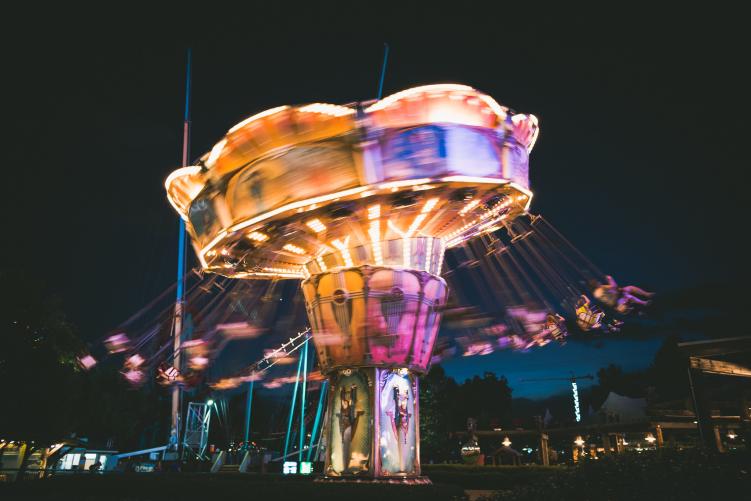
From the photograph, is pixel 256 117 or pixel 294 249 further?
pixel 294 249

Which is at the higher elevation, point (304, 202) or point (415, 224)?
point (415, 224)

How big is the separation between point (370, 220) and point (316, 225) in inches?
51.1

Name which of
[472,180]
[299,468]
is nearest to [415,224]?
[472,180]

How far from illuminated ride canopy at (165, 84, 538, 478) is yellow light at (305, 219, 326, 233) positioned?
0.15 ft

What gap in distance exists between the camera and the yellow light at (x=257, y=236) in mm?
12172

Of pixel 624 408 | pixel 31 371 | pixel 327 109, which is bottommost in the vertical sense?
pixel 624 408

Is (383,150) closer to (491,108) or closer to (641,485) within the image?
(491,108)

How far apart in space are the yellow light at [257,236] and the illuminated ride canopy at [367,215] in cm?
3

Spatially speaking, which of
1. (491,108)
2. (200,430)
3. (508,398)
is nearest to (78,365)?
(200,430)

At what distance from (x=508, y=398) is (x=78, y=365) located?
6796cm

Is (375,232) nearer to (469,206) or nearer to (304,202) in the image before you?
(469,206)

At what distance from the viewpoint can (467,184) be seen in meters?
10.6

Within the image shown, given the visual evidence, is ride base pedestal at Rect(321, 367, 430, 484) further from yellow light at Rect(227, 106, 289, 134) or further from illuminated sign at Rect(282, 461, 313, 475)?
illuminated sign at Rect(282, 461, 313, 475)

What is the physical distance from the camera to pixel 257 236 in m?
12.5
